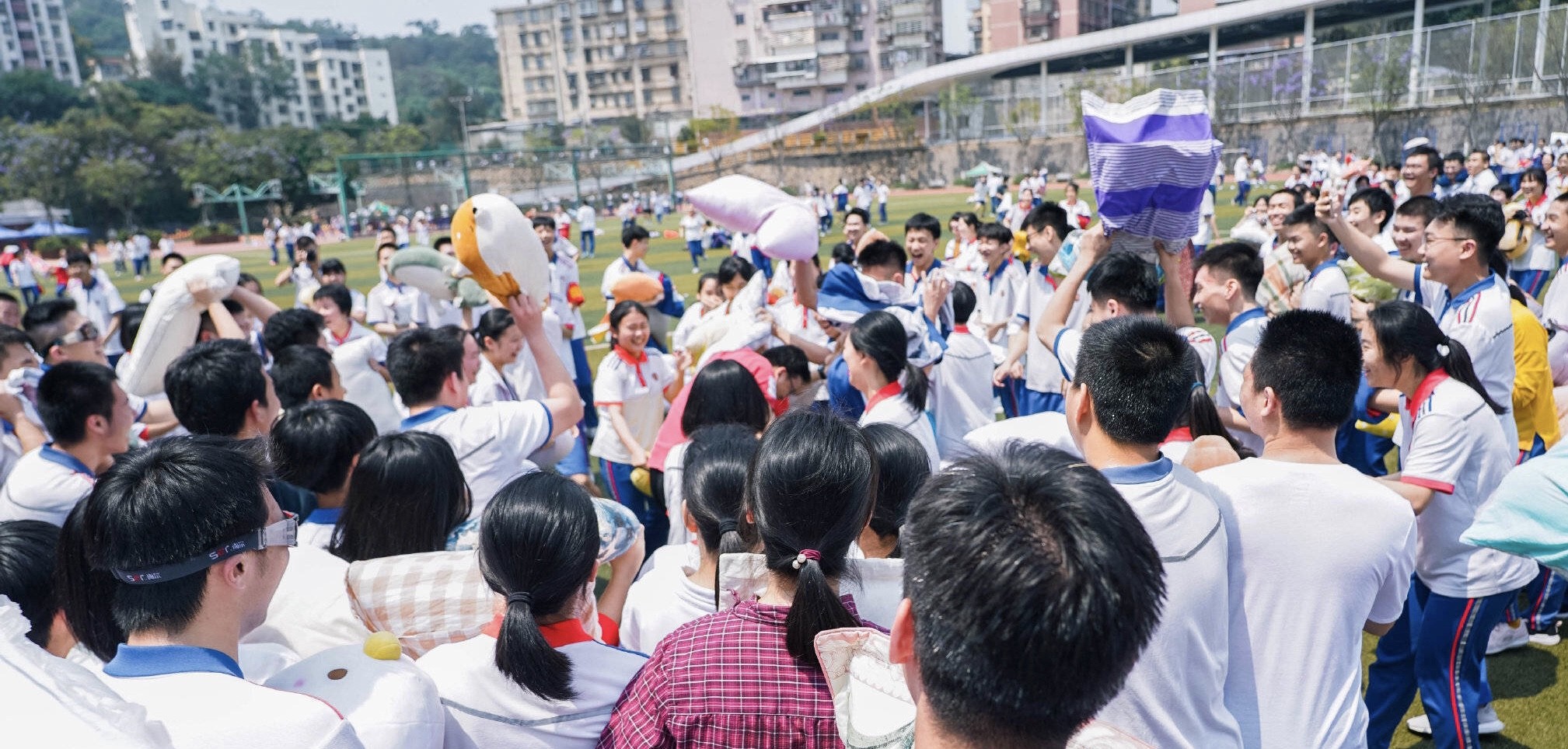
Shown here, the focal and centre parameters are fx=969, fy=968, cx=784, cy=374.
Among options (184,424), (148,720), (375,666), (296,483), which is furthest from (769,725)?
(184,424)

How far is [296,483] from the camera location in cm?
310

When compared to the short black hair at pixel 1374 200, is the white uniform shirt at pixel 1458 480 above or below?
below

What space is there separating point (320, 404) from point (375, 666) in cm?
168

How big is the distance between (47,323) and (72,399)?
9.54 feet

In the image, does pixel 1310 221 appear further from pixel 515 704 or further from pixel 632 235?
pixel 632 235

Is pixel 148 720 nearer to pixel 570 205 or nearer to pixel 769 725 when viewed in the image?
pixel 769 725

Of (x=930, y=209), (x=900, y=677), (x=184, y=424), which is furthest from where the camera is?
(x=930, y=209)

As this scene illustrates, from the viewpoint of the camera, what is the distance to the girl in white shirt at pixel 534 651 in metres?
1.90

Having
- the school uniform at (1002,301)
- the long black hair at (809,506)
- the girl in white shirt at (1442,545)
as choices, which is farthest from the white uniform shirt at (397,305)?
the girl in white shirt at (1442,545)

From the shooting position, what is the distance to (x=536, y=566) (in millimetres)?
1964

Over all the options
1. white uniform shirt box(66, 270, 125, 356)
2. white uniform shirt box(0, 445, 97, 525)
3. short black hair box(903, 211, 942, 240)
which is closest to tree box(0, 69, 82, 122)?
white uniform shirt box(66, 270, 125, 356)

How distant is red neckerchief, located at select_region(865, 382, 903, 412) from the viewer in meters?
3.76

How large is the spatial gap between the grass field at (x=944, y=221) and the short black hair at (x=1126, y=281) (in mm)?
1857

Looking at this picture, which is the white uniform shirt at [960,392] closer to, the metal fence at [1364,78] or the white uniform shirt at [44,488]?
the white uniform shirt at [44,488]
